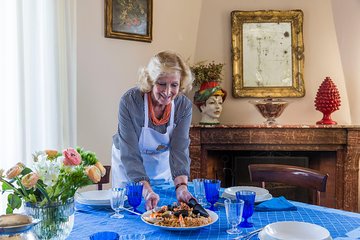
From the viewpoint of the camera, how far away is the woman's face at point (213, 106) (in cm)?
331

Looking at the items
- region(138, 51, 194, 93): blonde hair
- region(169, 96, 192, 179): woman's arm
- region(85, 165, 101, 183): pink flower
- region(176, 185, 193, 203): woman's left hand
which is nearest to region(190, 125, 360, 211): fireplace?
region(169, 96, 192, 179): woman's arm

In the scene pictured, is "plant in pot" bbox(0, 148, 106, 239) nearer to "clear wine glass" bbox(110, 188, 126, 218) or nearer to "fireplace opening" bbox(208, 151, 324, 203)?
"clear wine glass" bbox(110, 188, 126, 218)

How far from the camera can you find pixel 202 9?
3.64m

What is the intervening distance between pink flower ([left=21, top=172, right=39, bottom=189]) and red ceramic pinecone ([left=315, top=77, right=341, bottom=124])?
109 inches

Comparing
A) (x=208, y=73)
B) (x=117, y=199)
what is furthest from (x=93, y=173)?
(x=208, y=73)

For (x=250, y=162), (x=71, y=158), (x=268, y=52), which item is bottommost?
(x=250, y=162)

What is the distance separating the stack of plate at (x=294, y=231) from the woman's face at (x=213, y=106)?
6.81 feet

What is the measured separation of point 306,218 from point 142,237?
62cm

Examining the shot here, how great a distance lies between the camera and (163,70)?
5.91 feet

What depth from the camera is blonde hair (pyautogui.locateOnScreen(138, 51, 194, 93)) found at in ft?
5.94

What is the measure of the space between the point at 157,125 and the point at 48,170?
0.90 m

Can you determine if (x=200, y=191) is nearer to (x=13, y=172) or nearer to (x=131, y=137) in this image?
(x=131, y=137)

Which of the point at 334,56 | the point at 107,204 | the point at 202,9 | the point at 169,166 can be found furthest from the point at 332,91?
the point at 107,204

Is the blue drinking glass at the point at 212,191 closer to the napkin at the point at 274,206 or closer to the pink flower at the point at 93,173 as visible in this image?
the napkin at the point at 274,206
